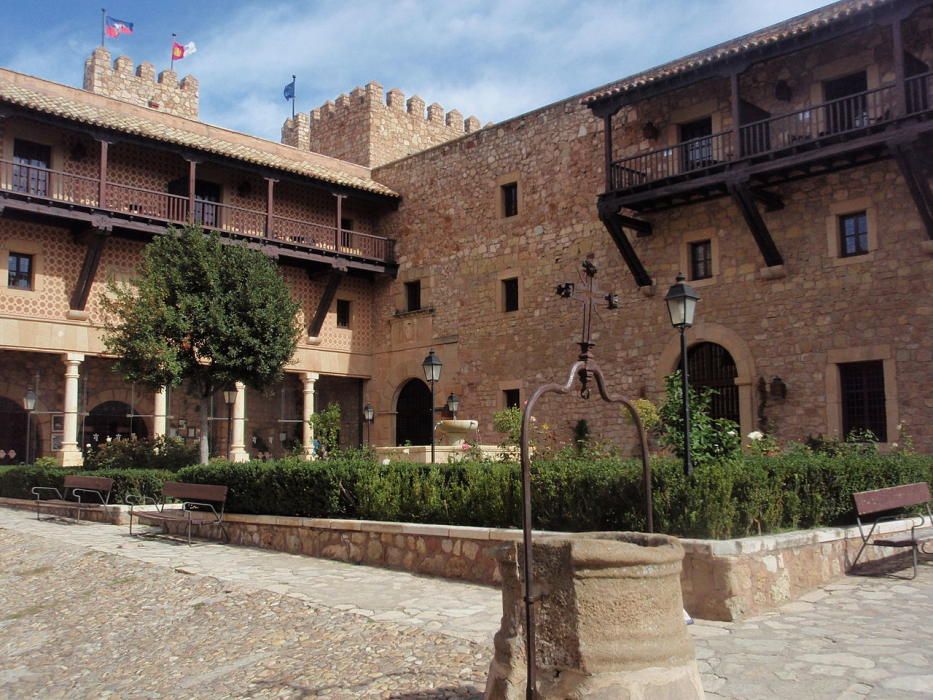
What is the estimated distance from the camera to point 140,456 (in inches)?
643

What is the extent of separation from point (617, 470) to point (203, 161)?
48.7ft

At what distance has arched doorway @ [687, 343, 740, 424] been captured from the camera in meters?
15.5

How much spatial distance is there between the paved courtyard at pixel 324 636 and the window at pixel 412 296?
13.8 metres

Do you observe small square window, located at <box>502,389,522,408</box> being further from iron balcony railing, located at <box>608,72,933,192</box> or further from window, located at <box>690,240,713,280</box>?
iron balcony railing, located at <box>608,72,933,192</box>

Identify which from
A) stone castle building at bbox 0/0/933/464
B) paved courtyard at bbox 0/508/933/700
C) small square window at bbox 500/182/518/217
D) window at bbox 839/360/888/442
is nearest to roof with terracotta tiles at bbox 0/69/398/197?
stone castle building at bbox 0/0/933/464

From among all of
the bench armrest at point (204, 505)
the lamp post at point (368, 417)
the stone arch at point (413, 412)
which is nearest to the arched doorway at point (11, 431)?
the lamp post at point (368, 417)

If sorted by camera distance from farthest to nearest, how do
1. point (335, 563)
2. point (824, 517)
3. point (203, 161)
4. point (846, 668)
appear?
point (203, 161) < point (335, 563) < point (824, 517) < point (846, 668)

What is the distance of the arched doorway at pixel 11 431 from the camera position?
Result: 1894 centimetres

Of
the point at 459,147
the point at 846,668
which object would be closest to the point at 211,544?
the point at 846,668

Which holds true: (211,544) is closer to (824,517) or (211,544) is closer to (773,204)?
(824,517)

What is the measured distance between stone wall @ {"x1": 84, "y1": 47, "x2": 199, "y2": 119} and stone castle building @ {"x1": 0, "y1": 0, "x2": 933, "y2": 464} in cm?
10

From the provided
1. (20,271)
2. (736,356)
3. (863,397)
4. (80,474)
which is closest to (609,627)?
(863,397)

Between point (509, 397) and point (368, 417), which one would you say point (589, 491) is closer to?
point (509, 397)

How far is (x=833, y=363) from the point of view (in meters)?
14.0
